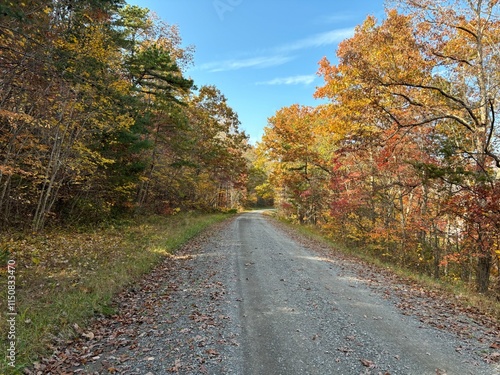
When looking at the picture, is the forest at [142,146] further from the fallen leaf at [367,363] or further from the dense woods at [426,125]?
the fallen leaf at [367,363]

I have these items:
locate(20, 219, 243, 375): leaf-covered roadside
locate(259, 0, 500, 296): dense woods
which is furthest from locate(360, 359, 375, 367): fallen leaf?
locate(259, 0, 500, 296): dense woods

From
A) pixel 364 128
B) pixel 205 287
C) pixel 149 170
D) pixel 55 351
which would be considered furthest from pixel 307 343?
pixel 149 170

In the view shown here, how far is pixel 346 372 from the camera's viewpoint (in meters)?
3.62

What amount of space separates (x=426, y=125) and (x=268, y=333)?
37.7ft

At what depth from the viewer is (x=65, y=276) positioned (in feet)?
21.6

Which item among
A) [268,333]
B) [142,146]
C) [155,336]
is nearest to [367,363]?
[268,333]

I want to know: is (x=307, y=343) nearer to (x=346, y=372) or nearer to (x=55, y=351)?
(x=346, y=372)

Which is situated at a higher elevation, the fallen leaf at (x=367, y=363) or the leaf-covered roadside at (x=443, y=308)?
the leaf-covered roadside at (x=443, y=308)

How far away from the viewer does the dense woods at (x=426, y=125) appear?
27.9 feet

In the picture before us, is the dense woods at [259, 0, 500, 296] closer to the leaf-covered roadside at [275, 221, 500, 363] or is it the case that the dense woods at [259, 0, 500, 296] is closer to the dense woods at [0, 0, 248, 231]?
the leaf-covered roadside at [275, 221, 500, 363]

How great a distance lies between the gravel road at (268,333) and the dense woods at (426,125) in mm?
4215

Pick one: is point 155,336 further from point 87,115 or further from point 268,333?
point 87,115

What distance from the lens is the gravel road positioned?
3744 mm

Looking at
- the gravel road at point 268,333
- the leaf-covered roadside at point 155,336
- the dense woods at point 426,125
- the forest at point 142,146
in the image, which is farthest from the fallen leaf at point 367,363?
the dense woods at point 426,125
